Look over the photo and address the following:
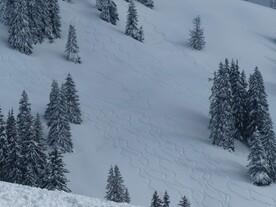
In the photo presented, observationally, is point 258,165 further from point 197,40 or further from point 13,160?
point 197,40

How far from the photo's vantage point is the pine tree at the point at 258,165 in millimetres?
42156

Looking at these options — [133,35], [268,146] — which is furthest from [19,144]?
[133,35]

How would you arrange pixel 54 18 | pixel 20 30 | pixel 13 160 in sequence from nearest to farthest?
1. pixel 13 160
2. pixel 20 30
3. pixel 54 18

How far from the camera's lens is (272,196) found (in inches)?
1604

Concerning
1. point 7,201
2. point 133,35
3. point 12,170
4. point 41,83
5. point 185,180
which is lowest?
point 7,201

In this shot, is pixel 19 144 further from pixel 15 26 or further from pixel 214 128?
pixel 15 26

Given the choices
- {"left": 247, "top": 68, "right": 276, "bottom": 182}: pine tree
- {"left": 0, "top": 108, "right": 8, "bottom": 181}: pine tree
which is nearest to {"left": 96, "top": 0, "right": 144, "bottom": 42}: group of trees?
{"left": 247, "top": 68, "right": 276, "bottom": 182}: pine tree

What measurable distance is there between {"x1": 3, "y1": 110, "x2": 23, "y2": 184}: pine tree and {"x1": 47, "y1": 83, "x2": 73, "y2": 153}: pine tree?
21.7 feet

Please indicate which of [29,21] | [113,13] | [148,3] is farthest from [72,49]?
[148,3]

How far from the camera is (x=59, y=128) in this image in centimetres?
4409

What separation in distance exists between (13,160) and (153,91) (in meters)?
25.5

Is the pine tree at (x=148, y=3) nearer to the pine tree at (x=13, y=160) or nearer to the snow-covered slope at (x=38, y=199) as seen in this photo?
the pine tree at (x=13, y=160)

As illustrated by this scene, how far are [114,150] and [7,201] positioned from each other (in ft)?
Result: 96.8

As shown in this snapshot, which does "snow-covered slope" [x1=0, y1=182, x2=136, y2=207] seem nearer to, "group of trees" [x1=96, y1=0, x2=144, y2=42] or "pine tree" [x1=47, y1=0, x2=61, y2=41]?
"pine tree" [x1=47, y1=0, x2=61, y2=41]
